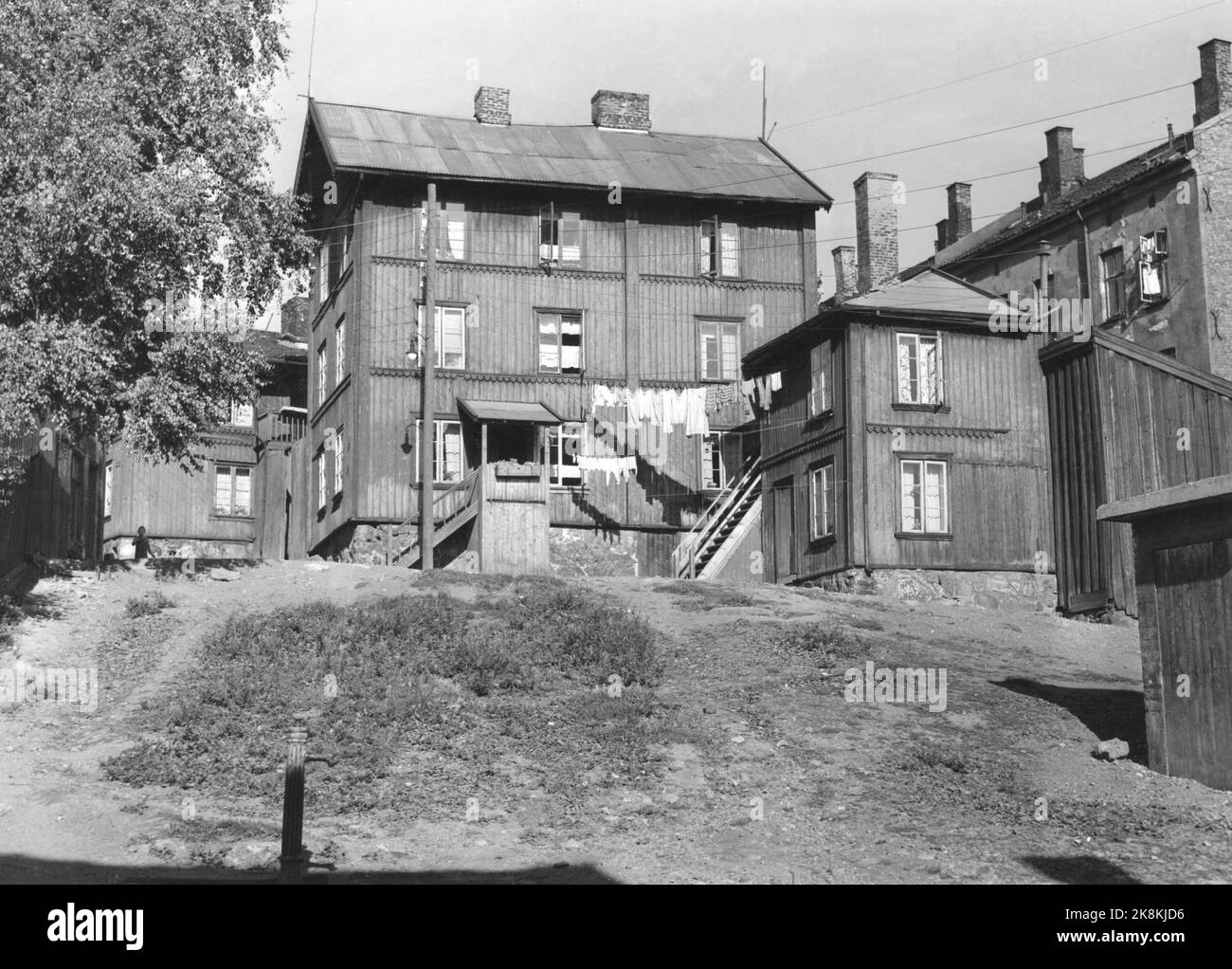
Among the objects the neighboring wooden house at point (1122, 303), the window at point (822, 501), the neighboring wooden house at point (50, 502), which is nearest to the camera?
the neighboring wooden house at point (50, 502)

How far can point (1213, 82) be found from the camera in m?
39.5

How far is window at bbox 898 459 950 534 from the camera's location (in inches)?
1302

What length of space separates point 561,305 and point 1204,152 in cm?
1707

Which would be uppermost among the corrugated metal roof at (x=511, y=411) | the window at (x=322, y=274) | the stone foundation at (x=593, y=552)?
the window at (x=322, y=274)

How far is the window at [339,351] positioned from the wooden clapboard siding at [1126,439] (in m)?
19.1

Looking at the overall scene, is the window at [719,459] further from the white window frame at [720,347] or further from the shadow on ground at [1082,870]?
the shadow on ground at [1082,870]

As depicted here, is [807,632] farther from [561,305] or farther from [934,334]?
[561,305]

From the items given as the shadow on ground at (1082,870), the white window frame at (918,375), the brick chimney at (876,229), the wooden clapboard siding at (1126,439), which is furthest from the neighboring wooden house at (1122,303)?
the shadow on ground at (1082,870)

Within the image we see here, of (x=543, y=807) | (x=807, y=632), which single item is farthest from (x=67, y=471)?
(x=543, y=807)

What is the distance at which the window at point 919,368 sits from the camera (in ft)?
111

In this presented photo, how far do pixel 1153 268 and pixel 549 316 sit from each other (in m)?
16.0

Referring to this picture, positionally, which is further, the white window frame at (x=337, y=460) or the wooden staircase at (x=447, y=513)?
the white window frame at (x=337, y=460)
